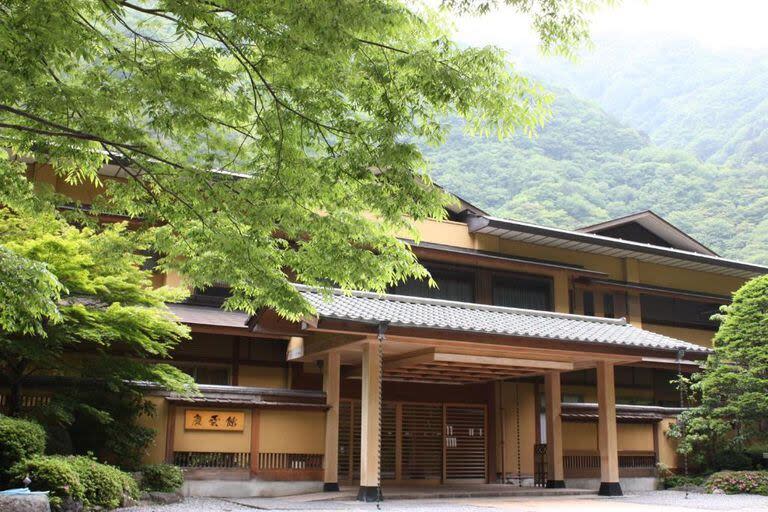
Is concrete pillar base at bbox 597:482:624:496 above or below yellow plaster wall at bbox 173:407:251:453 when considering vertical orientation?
below

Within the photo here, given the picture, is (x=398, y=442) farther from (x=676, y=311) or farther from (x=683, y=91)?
(x=683, y=91)

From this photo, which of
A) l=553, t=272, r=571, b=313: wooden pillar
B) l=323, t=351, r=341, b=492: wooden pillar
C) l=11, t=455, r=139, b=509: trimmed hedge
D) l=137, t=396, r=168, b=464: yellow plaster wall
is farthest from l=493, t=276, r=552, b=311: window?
l=11, t=455, r=139, b=509: trimmed hedge

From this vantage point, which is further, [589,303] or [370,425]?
[589,303]

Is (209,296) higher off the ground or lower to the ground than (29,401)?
higher

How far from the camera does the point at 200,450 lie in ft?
46.5

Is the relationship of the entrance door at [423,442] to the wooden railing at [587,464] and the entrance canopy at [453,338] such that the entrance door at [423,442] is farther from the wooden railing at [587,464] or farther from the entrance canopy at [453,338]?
the wooden railing at [587,464]

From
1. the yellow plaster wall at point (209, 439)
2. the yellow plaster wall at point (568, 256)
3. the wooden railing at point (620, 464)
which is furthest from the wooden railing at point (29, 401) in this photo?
the yellow plaster wall at point (568, 256)

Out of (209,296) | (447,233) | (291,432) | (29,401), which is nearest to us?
(29,401)

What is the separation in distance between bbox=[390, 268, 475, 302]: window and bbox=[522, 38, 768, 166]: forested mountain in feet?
151

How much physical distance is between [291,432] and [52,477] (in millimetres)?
5924

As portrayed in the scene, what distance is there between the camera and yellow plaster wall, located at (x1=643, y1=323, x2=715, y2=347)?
24.4 meters

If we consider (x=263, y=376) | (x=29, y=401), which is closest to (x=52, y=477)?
(x=29, y=401)

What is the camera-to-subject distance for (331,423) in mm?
15109

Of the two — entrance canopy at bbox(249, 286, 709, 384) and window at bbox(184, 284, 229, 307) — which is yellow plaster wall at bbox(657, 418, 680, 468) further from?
window at bbox(184, 284, 229, 307)
